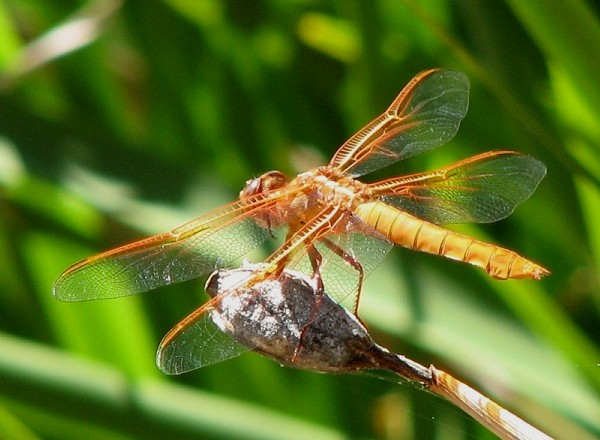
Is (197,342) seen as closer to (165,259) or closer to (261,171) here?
(165,259)

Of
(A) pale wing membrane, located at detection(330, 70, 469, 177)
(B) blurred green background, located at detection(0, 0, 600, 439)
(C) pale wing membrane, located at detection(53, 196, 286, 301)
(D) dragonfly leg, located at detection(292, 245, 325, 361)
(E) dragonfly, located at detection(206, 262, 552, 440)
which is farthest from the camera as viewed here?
(A) pale wing membrane, located at detection(330, 70, 469, 177)

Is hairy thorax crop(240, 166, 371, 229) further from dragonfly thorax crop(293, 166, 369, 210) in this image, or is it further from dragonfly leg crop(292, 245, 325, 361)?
dragonfly leg crop(292, 245, 325, 361)

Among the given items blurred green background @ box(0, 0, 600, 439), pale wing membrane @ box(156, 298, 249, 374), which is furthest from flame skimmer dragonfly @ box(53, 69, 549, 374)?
blurred green background @ box(0, 0, 600, 439)

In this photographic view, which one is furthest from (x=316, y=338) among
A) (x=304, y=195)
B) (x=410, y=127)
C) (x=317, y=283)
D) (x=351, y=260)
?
(x=410, y=127)

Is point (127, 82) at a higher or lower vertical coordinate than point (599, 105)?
higher

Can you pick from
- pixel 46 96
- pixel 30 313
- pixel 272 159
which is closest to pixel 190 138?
pixel 272 159

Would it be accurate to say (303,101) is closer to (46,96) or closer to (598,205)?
(46,96)

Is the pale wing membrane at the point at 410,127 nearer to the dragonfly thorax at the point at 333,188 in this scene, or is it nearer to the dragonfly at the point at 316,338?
the dragonfly thorax at the point at 333,188
